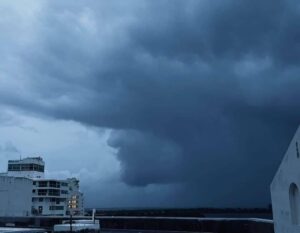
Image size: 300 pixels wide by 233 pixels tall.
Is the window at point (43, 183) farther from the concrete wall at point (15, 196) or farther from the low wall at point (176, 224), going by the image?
the low wall at point (176, 224)

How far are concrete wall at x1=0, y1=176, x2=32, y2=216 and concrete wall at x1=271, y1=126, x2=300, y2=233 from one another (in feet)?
214

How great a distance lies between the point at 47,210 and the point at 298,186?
3754 inches

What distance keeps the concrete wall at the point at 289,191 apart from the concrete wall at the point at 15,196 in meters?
65.4

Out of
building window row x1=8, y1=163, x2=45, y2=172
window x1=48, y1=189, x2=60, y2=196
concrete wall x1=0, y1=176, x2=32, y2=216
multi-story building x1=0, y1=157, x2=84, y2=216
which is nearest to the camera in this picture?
concrete wall x1=0, y1=176, x2=32, y2=216

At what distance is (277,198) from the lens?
15.3 m

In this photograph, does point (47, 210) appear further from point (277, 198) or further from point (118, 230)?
point (277, 198)

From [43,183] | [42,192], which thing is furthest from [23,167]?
[42,192]

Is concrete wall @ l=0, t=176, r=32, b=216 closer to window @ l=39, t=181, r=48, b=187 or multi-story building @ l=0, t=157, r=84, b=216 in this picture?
multi-story building @ l=0, t=157, r=84, b=216

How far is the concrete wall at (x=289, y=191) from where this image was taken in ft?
43.0

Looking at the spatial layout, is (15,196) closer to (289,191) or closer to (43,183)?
(43,183)

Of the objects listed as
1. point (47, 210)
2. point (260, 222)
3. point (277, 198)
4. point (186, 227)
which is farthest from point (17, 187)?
point (277, 198)

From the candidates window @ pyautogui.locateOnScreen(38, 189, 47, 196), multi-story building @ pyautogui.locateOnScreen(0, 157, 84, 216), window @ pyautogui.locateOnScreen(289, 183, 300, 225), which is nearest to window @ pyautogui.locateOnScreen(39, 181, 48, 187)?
multi-story building @ pyautogui.locateOnScreen(0, 157, 84, 216)

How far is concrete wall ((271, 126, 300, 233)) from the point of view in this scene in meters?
13.1

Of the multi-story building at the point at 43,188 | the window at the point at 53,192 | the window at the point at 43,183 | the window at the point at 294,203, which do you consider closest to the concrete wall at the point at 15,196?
the multi-story building at the point at 43,188
